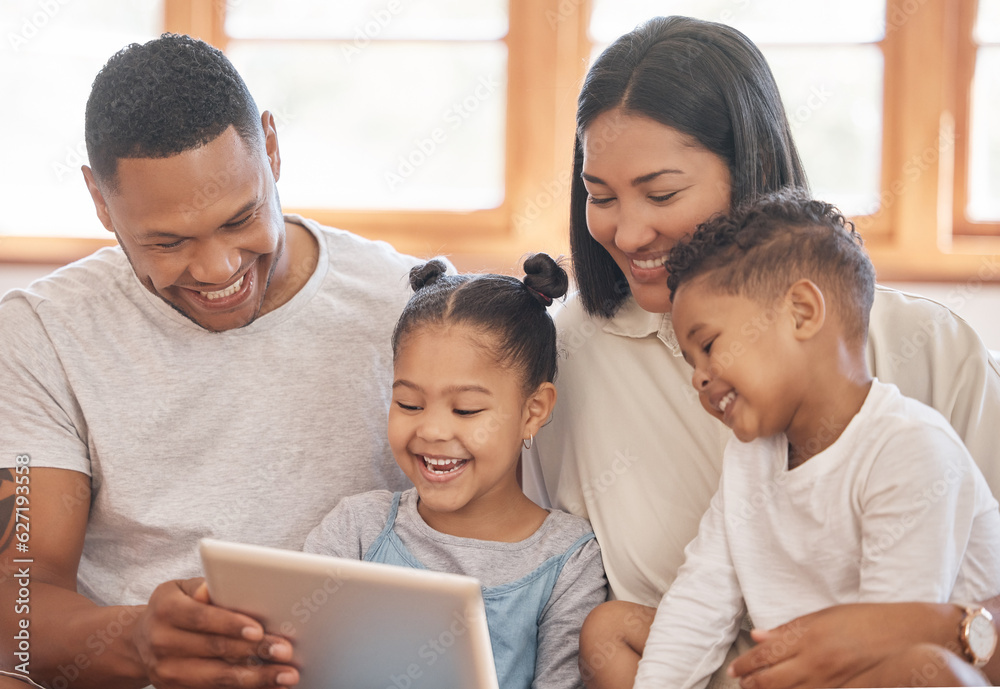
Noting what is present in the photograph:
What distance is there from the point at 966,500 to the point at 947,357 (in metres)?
0.33

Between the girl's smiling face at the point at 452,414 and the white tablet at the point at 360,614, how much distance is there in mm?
338

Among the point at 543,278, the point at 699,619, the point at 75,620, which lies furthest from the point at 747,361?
the point at 75,620

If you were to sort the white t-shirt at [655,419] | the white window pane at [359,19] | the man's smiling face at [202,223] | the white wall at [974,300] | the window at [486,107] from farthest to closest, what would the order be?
the white window pane at [359,19] → the window at [486,107] → the white wall at [974,300] → the man's smiling face at [202,223] → the white t-shirt at [655,419]

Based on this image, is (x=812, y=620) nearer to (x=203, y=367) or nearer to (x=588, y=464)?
(x=588, y=464)

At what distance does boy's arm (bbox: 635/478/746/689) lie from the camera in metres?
1.30

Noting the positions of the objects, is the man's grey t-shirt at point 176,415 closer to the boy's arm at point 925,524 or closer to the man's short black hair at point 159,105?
the man's short black hair at point 159,105

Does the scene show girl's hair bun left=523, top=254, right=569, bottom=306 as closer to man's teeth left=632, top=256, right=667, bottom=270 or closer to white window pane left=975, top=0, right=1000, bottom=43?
man's teeth left=632, top=256, right=667, bottom=270

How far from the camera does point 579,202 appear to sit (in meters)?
1.66

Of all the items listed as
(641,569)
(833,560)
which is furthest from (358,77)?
(833,560)

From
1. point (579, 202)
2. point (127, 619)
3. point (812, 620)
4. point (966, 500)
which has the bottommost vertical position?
point (127, 619)

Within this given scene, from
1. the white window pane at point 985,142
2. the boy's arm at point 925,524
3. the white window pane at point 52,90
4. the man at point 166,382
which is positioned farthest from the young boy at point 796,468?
the white window pane at point 52,90

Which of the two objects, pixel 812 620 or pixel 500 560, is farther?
pixel 500 560

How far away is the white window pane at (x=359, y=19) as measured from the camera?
121 inches

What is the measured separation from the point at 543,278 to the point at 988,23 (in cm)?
215
